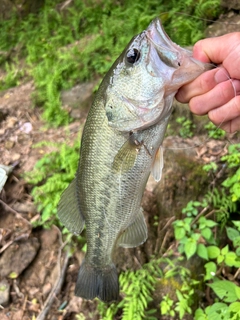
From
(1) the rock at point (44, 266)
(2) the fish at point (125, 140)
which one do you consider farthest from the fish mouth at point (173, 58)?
(1) the rock at point (44, 266)

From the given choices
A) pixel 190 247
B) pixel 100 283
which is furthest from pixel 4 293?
pixel 190 247

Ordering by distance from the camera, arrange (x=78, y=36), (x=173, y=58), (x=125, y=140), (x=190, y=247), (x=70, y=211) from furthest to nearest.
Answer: (x=78, y=36)
(x=190, y=247)
(x=70, y=211)
(x=125, y=140)
(x=173, y=58)

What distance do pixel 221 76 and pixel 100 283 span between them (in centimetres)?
184

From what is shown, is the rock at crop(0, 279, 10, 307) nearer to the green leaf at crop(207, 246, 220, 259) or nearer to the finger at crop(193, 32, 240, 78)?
the green leaf at crop(207, 246, 220, 259)

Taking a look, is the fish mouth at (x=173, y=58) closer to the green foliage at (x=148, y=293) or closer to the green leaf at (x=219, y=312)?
the green leaf at (x=219, y=312)

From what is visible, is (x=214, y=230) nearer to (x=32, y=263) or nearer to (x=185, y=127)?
(x=185, y=127)

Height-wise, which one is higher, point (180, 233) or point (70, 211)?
point (70, 211)

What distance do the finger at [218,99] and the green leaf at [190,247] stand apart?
4.92ft

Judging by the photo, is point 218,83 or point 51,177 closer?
point 218,83

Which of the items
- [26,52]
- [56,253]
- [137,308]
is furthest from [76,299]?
[26,52]

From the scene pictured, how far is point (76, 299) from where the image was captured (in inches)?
139

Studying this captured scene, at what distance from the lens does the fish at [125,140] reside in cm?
180

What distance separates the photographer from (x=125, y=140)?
202 centimetres

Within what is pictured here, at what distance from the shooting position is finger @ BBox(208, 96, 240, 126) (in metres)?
1.78
